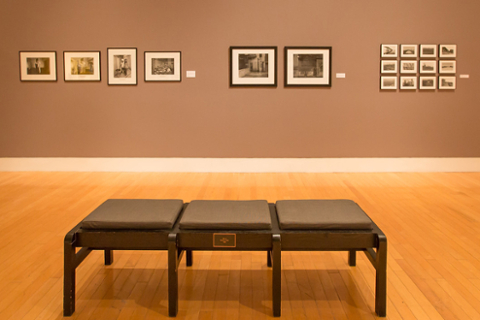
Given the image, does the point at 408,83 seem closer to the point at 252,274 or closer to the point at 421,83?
the point at 421,83

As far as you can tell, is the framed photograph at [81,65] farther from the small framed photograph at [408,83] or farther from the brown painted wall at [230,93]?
the small framed photograph at [408,83]

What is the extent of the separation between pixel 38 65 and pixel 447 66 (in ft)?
25.5

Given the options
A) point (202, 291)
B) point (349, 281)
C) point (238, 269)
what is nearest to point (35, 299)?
point (202, 291)

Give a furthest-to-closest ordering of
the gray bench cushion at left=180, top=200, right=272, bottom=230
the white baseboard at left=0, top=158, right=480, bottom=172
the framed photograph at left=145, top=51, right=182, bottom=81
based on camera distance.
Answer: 1. the white baseboard at left=0, top=158, right=480, bottom=172
2. the framed photograph at left=145, top=51, right=182, bottom=81
3. the gray bench cushion at left=180, top=200, right=272, bottom=230

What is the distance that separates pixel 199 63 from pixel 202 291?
5.77m

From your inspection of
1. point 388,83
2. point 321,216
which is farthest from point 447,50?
point 321,216

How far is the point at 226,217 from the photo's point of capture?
3.04m

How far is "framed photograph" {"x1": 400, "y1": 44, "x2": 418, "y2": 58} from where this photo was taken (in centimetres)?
816

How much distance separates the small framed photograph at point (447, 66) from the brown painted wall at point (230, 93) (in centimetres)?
12

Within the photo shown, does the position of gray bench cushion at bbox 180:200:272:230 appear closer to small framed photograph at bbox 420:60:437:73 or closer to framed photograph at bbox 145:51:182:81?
framed photograph at bbox 145:51:182:81

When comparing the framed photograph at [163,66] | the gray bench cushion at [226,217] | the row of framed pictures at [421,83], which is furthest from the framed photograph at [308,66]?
the gray bench cushion at [226,217]

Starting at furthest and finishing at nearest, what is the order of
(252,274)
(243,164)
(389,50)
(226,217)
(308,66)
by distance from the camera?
1. (243,164)
2. (308,66)
3. (389,50)
4. (252,274)
5. (226,217)

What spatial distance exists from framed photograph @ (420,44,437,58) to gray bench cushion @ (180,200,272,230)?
20.5 ft

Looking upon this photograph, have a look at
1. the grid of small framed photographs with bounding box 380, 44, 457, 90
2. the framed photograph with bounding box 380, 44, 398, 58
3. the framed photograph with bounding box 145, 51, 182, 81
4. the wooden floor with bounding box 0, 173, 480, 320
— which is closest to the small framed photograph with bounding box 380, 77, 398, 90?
the grid of small framed photographs with bounding box 380, 44, 457, 90
